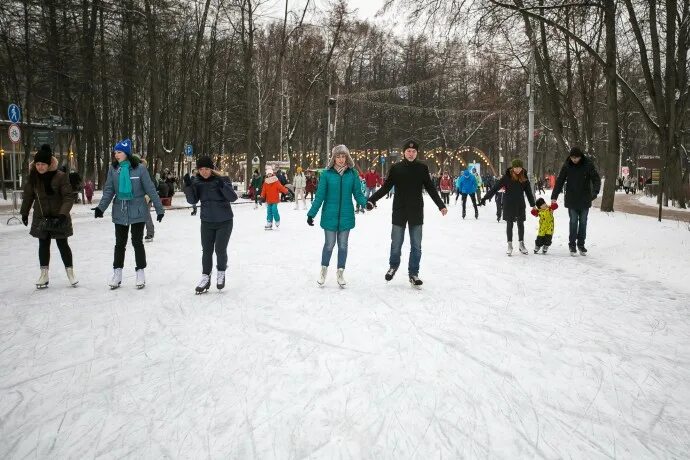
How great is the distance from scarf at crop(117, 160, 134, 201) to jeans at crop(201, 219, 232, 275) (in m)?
0.92

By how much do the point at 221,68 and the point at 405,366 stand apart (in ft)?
110

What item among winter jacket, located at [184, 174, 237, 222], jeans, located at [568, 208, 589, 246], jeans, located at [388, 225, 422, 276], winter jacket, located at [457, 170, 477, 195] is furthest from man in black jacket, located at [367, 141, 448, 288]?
winter jacket, located at [457, 170, 477, 195]

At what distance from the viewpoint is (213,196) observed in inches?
244

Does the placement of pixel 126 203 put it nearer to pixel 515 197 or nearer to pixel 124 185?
pixel 124 185

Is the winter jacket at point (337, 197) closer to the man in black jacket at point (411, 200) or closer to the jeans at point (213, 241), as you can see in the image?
the man in black jacket at point (411, 200)

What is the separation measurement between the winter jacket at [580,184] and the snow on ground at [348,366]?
1.72 m

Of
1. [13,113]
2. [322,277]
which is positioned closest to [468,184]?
[322,277]

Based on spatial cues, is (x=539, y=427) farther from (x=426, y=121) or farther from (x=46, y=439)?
(x=426, y=121)

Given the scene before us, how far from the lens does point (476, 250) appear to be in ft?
32.5

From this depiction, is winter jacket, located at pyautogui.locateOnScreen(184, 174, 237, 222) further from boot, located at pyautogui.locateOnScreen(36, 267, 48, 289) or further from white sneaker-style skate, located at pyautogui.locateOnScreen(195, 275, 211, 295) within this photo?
boot, located at pyautogui.locateOnScreen(36, 267, 48, 289)

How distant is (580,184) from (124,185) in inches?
268

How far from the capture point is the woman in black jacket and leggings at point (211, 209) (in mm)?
6180

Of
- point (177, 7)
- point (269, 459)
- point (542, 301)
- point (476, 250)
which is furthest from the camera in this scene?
point (177, 7)

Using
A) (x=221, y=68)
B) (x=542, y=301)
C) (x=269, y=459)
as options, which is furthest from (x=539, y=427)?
(x=221, y=68)
